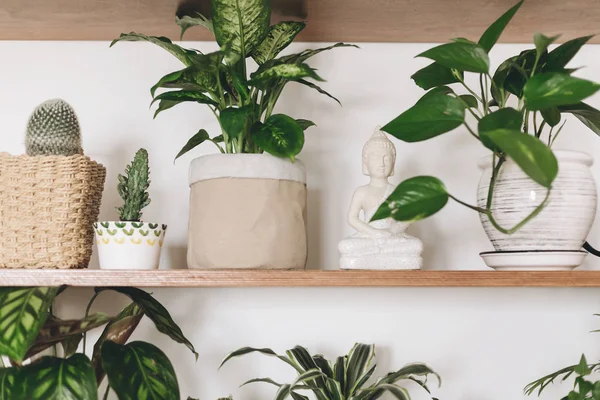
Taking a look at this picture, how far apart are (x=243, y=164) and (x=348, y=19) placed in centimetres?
42

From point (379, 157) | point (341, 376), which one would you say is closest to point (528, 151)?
point (379, 157)

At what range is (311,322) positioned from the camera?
1351mm

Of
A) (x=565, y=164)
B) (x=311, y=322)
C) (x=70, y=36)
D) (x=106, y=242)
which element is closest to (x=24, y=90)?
(x=70, y=36)

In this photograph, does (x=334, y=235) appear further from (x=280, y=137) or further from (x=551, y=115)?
(x=551, y=115)

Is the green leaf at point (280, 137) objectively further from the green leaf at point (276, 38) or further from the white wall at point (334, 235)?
the white wall at point (334, 235)

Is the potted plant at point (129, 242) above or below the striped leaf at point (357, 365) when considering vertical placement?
above

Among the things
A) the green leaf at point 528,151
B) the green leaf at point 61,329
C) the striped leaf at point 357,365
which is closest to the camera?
the green leaf at point 528,151

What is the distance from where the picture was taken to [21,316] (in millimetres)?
978

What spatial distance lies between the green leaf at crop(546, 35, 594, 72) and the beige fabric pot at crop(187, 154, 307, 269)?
45 cm

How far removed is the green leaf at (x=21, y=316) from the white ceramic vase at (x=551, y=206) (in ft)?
2.39

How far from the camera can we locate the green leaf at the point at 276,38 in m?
1.17

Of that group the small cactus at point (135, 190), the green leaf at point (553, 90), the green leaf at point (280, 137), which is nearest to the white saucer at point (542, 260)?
the green leaf at point (553, 90)

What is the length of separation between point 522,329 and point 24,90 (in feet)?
3.82

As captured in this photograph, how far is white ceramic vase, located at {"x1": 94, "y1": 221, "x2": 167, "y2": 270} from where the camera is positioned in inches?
43.2
